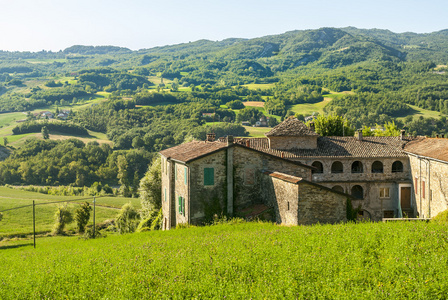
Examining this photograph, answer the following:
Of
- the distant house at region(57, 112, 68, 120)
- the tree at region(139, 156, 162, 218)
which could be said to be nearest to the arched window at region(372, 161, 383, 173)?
the tree at region(139, 156, 162, 218)

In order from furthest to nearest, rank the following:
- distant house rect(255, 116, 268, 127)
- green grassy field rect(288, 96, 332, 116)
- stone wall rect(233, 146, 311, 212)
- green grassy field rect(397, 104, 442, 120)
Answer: green grassy field rect(288, 96, 332, 116) < distant house rect(255, 116, 268, 127) < green grassy field rect(397, 104, 442, 120) < stone wall rect(233, 146, 311, 212)

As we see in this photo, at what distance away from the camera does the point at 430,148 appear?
31.6 metres

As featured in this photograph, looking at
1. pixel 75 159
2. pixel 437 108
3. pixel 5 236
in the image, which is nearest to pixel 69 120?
pixel 75 159

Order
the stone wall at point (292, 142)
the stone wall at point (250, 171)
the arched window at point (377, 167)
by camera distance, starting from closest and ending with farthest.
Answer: the stone wall at point (250, 171)
the arched window at point (377, 167)
the stone wall at point (292, 142)

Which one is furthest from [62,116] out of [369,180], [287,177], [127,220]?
[287,177]

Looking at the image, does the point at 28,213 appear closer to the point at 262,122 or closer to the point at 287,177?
the point at 287,177

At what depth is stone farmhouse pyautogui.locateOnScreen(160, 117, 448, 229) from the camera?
2348 centimetres

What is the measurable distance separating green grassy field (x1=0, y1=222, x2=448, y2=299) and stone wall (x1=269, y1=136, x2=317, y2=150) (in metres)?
18.8

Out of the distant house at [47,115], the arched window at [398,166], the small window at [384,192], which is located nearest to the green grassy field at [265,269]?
the small window at [384,192]

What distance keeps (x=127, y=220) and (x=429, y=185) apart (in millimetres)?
31457

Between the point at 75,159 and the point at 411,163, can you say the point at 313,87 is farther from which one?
the point at 411,163

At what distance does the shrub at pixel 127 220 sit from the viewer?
1808 inches

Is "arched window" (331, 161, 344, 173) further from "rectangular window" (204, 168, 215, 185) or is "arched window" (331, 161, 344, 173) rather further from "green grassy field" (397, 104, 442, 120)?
"green grassy field" (397, 104, 442, 120)

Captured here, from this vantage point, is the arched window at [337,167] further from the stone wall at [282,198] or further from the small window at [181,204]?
the small window at [181,204]
